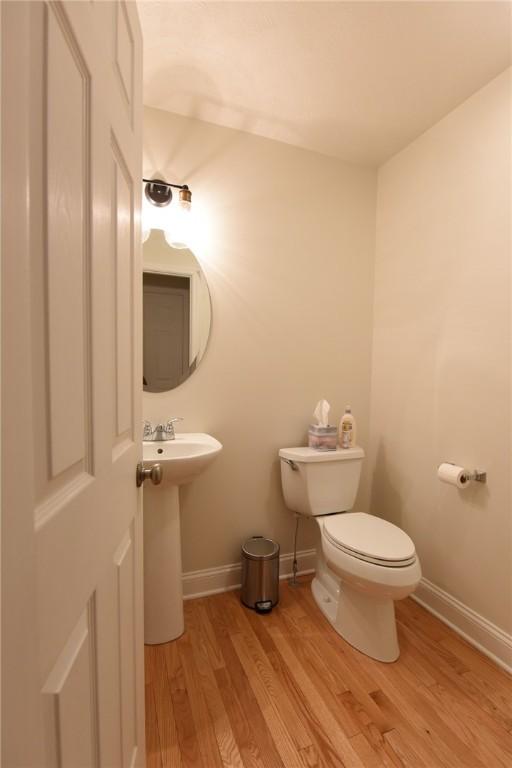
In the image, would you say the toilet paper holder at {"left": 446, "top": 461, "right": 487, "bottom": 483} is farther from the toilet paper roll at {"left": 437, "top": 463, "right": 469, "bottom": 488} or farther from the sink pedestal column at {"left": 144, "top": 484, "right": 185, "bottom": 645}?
the sink pedestal column at {"left": 144, "top": 484, "right": 185, "bottom": 645}

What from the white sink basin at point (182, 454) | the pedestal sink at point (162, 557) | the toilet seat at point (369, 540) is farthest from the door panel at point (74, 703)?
the toilet seat at point (369, 540)

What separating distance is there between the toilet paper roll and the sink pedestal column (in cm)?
120

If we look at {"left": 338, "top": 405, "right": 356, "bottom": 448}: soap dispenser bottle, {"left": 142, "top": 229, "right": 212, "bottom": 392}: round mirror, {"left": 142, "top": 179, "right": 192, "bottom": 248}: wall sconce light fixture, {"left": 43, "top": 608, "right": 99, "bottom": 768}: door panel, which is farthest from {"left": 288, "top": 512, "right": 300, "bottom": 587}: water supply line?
{"left": 142, "top": 179, "right": 192, "bottom": 248}: wall sconce light fixture

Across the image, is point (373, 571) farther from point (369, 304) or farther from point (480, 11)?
point (480, 11)

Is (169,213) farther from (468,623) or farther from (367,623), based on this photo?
(468,623)

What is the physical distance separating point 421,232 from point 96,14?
1.73 m

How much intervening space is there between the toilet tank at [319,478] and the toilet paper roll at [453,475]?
395mm

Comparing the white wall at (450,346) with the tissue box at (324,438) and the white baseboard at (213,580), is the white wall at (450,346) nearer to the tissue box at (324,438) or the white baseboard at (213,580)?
the tissue box at (324,438)

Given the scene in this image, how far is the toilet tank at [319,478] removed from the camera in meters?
1.75

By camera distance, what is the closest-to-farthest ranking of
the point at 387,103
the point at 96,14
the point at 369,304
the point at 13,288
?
the point at 13,288, the point at 96,14, the point at 387,103, the point at 369,304

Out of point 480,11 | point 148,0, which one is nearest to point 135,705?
point 148,0

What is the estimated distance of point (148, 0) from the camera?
3.79 feet

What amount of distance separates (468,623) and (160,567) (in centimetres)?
138

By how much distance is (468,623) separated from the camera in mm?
1551
